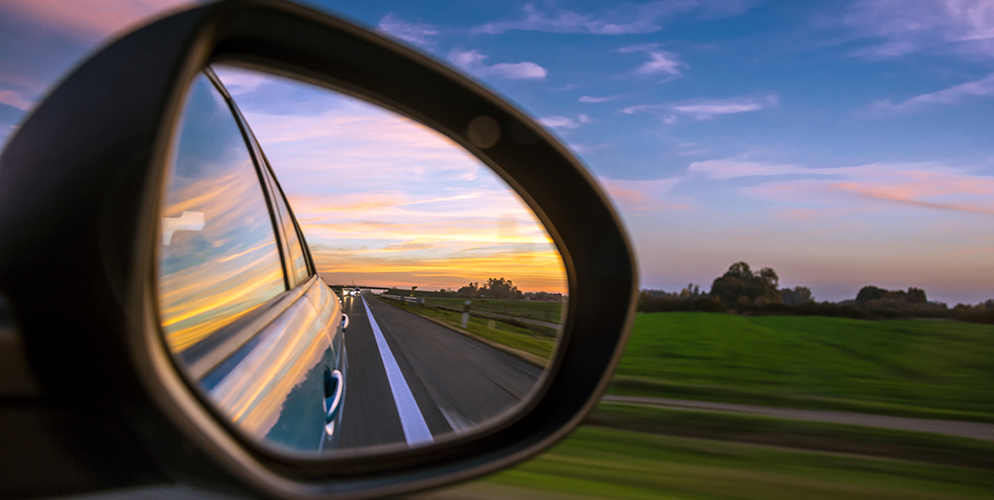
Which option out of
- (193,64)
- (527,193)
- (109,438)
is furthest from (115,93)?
(527,193)

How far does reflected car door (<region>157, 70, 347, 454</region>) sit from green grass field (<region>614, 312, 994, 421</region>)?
106 inches

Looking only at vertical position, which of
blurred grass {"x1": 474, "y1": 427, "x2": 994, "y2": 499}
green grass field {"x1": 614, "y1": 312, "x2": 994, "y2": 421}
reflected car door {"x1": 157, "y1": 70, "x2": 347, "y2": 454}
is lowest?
blurred grass {"x1": 474, "y1": 427, "x2": 994, "y2": 499}

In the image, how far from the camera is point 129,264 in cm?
88

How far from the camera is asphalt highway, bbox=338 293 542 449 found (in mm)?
4602

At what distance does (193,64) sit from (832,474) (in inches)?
216

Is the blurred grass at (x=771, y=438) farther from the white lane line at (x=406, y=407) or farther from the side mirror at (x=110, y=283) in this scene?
the side mirror at (x=110, y=283)

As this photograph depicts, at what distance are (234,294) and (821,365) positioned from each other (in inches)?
484

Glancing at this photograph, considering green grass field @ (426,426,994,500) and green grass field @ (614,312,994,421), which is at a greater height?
green grass field @ (614,312,994,421)

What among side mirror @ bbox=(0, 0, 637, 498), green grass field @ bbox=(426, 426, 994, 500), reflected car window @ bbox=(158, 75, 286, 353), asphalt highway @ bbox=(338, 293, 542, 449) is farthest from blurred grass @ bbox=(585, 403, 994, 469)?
side mirror @ bbox=(0, 0, 637, 498)

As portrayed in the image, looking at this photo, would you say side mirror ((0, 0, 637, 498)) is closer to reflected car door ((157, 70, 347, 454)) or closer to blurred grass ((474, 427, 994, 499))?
reflected car door ((157, 70, 347, 454))

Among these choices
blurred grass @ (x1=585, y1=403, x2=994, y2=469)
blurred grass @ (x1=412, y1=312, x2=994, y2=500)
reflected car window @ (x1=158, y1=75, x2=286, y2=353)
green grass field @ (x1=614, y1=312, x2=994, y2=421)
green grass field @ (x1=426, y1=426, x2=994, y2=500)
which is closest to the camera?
reflected car window @ (x1=158, y1=75, x2=286, y2=353)

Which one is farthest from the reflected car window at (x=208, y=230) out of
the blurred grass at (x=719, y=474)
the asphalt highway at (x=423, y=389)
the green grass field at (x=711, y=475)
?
the blurred grass at (x=719, y=474)

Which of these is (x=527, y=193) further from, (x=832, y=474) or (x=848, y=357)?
(x=848, y=357)

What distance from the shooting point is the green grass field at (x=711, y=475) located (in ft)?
13.7
